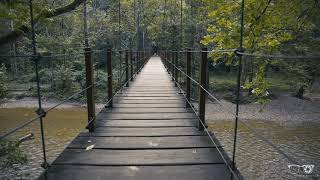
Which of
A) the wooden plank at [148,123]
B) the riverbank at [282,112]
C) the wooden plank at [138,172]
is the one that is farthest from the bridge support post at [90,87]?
the riverbank at [282,112]

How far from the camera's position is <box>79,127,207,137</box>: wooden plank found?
266 centimetres

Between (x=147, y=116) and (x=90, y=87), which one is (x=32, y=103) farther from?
(x=90, y=87)

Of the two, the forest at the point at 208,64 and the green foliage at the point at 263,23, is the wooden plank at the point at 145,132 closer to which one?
the forest at the point at 208,64

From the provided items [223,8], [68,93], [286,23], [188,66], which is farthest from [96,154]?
Result: [68,93]

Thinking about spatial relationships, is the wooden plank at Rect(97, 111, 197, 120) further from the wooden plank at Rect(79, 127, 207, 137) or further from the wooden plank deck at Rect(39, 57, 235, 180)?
the wooden plank at Rect(79, 127, 207, 137)

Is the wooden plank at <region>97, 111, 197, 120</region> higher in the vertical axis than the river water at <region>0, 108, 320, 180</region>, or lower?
higher

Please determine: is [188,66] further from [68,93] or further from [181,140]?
[68,93]

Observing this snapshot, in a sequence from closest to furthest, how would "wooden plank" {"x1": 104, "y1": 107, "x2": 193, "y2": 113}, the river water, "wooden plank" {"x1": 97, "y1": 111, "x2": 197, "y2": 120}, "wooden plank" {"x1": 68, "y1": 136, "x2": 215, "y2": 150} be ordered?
"wooden plank" {"x1": 68, "y1": 136, "x2": 215, "y2": 150} → "wooden plank" {"x1": 97, "y1": 111, "x2": 197, "y2": 120} → "wooden plank" {"x1": 104, "y1": 107, "x2": 193, "y2": 113} → the river water

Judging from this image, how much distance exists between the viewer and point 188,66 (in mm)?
4070

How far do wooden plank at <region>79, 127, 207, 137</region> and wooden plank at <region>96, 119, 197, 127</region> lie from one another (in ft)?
0.47

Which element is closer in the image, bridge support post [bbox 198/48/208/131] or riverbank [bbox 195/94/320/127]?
bridge support post [bbox 198/48/208/131]

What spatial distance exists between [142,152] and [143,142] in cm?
24

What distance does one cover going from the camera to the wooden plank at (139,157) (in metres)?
2.01

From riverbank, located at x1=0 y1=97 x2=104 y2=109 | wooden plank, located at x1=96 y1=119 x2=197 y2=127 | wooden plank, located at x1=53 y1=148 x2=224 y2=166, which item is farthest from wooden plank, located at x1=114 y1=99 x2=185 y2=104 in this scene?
riverbank, located at x1=0 y1=97 x2=104 y2=109
